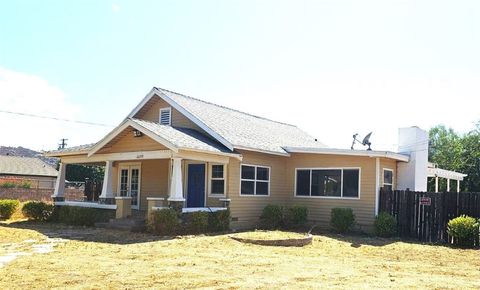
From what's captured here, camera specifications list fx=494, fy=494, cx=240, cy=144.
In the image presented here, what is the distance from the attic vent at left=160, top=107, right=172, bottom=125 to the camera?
20484 millimetres

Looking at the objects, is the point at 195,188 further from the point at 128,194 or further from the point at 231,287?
the point at 231,287

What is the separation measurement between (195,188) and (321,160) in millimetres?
4988

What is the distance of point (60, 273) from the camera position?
8414 millimetres

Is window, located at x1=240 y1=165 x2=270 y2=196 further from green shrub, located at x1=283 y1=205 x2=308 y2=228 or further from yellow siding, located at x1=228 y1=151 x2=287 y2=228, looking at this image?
green shrub, located at x1=283 y1=205 x2=308 y2=228

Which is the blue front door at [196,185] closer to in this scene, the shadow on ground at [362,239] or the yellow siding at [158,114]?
the yellow siding at [158,114]

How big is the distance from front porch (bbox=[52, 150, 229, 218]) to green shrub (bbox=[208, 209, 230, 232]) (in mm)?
245

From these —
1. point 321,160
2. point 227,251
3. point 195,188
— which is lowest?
point 227,251

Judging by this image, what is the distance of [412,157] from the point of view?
20203mm

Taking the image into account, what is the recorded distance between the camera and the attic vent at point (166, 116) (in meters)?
20.5

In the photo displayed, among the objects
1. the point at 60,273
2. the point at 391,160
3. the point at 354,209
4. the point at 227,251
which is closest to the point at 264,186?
the point at 354,209

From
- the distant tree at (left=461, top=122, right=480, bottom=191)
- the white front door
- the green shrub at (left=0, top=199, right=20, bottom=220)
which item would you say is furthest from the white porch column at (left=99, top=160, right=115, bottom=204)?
the distant tree at (left=461, top=122, right=480, bottom=191)

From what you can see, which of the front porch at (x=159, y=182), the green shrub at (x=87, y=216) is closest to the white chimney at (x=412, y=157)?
the front porch at (x=159, y=182)

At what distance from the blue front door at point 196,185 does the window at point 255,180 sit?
4.96 feet

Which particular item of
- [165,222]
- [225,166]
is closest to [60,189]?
[165,222]
